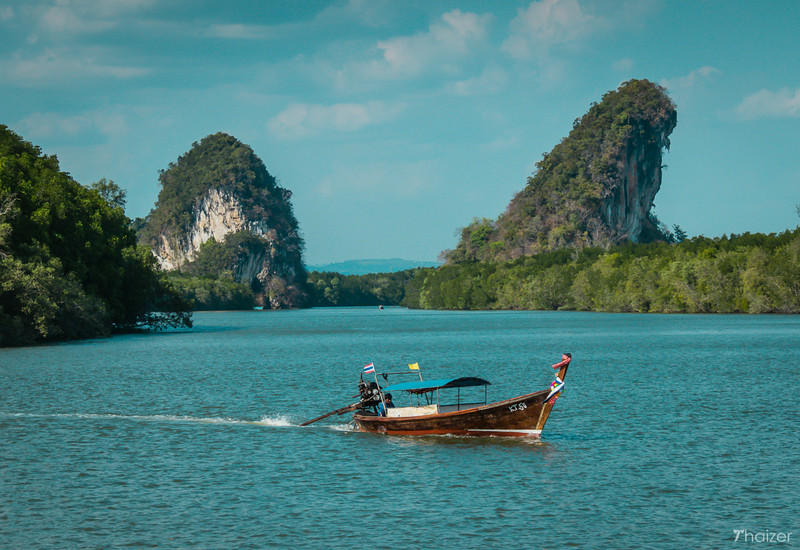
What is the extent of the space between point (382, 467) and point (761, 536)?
1029 centimetres

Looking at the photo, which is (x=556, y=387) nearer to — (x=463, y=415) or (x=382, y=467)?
(x=463, y=415)

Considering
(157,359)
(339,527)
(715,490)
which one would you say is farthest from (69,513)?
(157,359)

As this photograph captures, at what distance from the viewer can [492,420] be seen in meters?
26.3

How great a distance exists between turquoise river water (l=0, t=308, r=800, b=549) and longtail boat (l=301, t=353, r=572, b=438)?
43cm

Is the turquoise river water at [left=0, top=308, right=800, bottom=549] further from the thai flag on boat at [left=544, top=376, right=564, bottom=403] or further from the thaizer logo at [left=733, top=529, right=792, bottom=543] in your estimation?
the thai flag on boat at [left=544, top=376, right=564, bottom=403]

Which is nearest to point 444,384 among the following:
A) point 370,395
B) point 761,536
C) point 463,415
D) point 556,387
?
point 463,415

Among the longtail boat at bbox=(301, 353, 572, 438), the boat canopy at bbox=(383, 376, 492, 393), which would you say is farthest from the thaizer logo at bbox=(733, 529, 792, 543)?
the boat canopy at bbox=(383, 376, 492, 393)

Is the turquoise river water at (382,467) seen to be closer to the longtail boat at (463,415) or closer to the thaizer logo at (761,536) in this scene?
the thaizer logo at (761,536)

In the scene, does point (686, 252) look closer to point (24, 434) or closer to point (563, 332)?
point (563, 332)

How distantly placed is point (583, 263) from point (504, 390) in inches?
5443

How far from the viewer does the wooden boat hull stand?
2572cm

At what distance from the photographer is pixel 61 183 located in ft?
259

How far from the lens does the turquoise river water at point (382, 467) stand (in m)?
17.8

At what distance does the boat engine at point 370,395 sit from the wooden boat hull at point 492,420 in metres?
1.34
